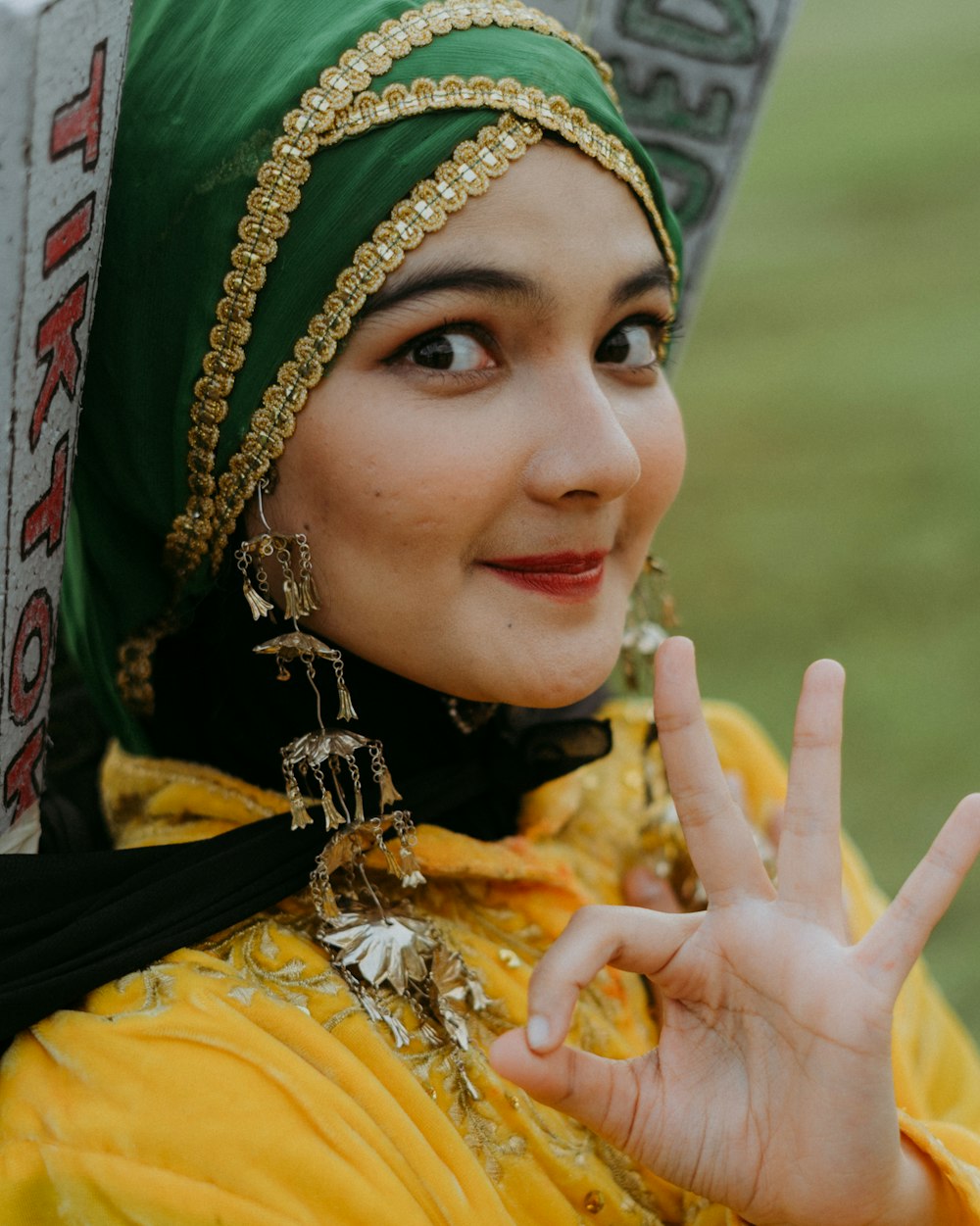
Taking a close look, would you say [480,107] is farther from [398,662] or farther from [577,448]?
[398,662]

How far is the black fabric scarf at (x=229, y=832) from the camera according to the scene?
1247mm

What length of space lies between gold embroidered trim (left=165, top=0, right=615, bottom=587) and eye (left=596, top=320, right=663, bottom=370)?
0.28 m

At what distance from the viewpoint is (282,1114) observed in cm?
116

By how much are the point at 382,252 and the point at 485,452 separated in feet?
0.62

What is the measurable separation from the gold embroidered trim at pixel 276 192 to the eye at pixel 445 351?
0.15 m

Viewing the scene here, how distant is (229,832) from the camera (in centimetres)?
135

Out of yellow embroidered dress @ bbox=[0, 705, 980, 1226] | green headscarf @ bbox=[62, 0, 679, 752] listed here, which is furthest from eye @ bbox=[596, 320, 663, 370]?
yellow embroidered dress @ bbox=[0, 705, 980, 1226]

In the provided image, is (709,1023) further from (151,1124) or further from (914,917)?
(151,1124)

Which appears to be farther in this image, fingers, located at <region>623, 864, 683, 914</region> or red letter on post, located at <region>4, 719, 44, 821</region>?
fingers, located at <region>623, 864, 683, 914</region>

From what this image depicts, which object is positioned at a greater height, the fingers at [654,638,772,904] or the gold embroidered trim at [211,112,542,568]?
the gold embroidered trim at [211,112,542,568]

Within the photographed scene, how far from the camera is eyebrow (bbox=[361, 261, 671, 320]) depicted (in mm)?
1229

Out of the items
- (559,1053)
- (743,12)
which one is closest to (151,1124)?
(559,1053)

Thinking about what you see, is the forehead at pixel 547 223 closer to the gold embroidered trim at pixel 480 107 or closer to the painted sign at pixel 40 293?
the gold embroidered trim at pixel 480 107

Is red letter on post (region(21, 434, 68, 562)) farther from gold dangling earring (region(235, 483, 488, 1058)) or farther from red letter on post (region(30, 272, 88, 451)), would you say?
gold dangling earring (region(235, 483, 488, 1058))
